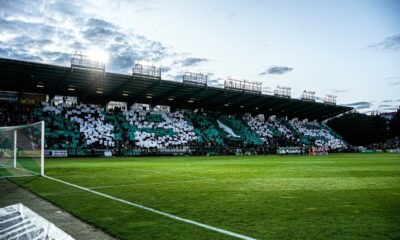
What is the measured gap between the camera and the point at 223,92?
54.8m

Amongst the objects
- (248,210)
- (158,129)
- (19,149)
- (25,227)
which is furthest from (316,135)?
(25,227)

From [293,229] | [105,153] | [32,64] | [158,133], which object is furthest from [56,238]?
[158,133]

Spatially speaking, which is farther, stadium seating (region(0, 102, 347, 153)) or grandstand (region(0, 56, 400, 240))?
stadium seating (region(0, 102, 347, 153))

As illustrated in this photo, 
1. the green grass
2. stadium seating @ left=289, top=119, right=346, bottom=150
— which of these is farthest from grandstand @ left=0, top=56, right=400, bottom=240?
stadium seating @ left=289, top=119, right=346, bottom=150

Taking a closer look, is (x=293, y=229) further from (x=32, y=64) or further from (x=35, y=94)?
(x=35, y=94)

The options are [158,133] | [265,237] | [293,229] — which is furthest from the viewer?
[158,133]

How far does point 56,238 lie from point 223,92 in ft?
170

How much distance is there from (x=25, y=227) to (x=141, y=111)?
2029 inches

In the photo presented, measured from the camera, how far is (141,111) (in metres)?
55.1

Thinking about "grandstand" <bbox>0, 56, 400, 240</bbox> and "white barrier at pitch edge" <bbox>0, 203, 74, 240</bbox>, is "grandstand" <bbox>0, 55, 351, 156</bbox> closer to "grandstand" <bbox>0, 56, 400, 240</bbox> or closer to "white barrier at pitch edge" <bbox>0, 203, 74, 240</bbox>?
"grandstand" <bbox>0, 56, 400, 240</bbox>

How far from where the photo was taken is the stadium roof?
40312 millimetres

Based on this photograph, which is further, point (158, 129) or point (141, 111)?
point (141, 111)

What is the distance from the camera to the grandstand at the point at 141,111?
4300 cm

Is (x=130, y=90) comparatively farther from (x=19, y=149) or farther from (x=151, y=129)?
(x=19, y=149)
